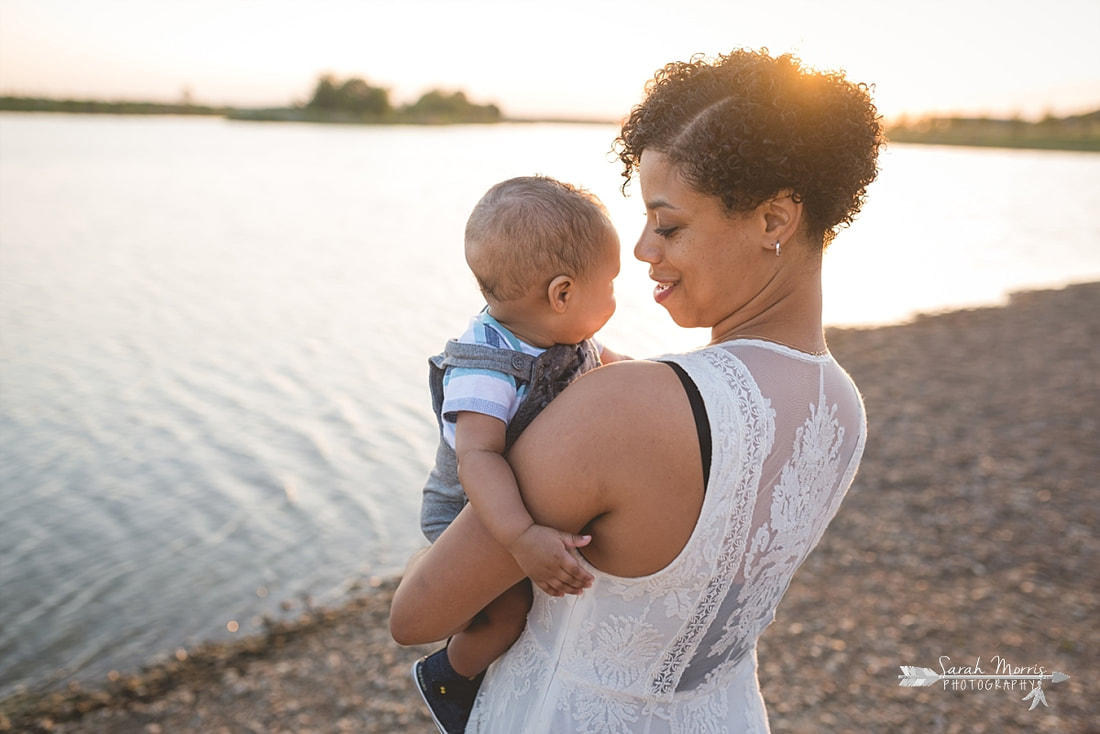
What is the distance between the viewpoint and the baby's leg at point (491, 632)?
1639mm

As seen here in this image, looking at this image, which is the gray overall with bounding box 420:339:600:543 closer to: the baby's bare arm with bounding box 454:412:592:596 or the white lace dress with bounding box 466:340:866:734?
the baby's bare arm with bounding box 454:412:592:596

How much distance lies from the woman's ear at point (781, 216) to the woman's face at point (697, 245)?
2 cm

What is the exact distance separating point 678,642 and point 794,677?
147 inches

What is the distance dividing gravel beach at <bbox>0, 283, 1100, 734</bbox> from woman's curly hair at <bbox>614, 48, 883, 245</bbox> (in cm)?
377

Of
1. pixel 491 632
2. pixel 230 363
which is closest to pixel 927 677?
pixel 491 632

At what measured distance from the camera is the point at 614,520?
4.37 feet

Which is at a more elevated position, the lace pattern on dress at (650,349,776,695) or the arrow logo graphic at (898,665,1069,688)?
the lace pattern on dress at (650,349,776,695)

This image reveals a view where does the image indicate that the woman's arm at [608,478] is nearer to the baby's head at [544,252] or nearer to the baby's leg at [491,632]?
the baby's leg at [491,632]

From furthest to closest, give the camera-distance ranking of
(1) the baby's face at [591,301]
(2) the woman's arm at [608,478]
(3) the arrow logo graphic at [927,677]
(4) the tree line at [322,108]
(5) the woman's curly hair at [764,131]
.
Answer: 1. (4) the tree line at [322,108]
2. (3) the arrow logo graphic at [927,677]
3. (1) the baby's face at [591,301]
4. (5) the woman's curly hair at [764,131]
5. (2) the woman's arm at [608,478]

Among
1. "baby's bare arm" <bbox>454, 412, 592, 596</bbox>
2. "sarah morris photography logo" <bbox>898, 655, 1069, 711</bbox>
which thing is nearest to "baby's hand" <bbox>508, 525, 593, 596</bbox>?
"baby's bare arm" <bbox>454, 412, 592, 596</bbox>

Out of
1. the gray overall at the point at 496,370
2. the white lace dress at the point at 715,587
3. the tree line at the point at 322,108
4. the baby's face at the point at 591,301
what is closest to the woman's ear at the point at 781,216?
the white lace dress at the point at 715,587

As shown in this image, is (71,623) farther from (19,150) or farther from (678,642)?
(19,150)

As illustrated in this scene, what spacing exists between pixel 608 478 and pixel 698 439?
0.54 feet

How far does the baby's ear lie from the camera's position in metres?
1.65
